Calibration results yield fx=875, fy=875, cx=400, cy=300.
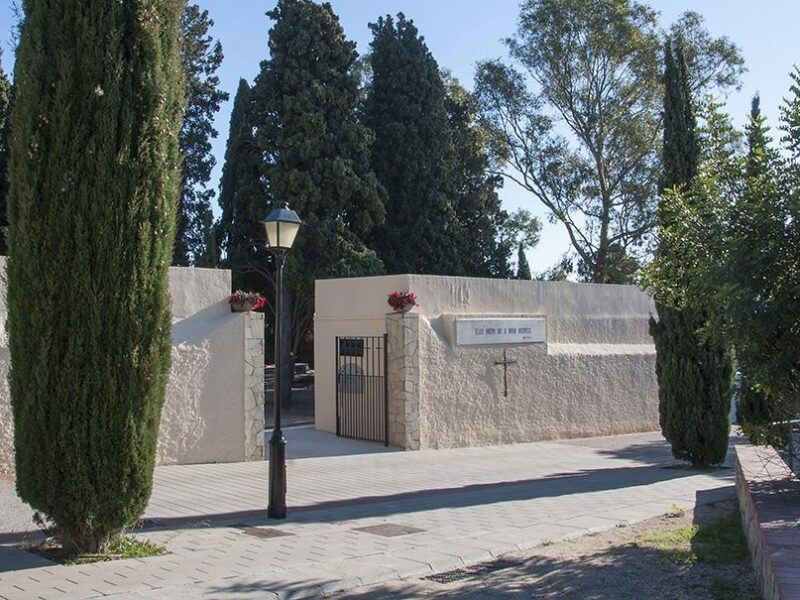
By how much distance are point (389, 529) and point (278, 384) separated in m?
1.89

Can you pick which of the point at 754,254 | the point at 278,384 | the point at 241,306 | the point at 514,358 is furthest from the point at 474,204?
the point at 754,254

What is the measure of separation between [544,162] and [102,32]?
91.2 feet

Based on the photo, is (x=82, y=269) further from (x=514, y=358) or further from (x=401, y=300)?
(x=514, y=358)

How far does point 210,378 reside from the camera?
13055mm

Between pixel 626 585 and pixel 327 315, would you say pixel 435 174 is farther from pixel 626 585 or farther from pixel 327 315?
pixel 626 585

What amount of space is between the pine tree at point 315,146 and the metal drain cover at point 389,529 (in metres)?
14.9

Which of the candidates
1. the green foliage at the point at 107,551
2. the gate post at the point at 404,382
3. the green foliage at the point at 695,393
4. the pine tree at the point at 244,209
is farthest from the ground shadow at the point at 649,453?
the pine tree at the point at 244,209

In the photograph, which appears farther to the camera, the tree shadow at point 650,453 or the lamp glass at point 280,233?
the tree shadow at point 650,453

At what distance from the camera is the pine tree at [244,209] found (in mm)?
26000

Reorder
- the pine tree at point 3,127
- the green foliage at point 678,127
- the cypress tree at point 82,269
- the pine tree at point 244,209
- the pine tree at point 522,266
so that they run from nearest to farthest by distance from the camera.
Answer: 1. the cypress tree at point 82,269
2. the green foliage at point 678,127
3. the pine tree at point 3,127
4. the pine tree at point 244,209
5. the pine tree at point 522,266

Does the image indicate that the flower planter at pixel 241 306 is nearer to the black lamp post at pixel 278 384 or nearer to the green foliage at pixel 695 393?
the black lamp post at pixel 278 384

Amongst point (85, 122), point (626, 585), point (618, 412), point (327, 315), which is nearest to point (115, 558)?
point (85, 122)

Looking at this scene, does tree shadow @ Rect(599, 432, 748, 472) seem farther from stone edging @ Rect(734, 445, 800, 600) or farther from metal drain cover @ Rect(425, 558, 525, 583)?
metal drain cover @ Rect(425, 558, 525, 583)

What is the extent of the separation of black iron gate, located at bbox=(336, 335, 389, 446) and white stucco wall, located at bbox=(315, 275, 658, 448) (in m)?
0.27
